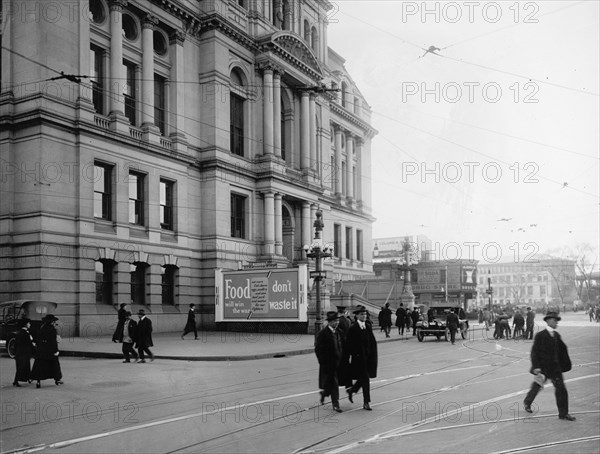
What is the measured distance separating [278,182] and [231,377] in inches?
1035

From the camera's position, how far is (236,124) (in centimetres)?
4025

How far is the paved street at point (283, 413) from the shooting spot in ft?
26.0

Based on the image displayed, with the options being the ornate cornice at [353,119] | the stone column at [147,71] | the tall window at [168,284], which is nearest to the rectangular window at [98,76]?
the stone column at [147,71]

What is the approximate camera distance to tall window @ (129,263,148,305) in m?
32.1

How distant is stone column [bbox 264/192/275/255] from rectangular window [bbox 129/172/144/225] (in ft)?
29.9

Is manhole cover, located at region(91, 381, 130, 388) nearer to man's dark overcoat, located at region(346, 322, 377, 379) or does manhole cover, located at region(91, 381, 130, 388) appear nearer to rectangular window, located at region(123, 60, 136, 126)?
man's dark overcoat, located at region(346, 322, 377, 379)

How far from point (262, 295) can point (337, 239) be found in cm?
2636

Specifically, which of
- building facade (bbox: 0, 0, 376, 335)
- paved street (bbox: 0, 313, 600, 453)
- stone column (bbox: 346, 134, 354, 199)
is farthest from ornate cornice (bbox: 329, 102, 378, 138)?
paved street (bbox: 0, 313, 600, 453)

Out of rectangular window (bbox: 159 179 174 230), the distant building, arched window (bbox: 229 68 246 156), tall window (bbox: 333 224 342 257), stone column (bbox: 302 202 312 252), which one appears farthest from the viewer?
the distant building

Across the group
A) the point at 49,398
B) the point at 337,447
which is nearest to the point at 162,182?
the point at 49,398

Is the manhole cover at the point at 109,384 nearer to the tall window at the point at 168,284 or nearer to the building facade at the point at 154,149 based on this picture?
the building facade at the point at 154,149

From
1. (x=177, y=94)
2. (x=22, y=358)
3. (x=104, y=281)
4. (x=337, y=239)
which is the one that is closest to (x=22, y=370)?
(x=22, y=358)

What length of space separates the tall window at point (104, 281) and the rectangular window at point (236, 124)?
1263cm

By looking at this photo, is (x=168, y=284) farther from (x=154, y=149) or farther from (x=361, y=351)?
(x=361, y=351)
